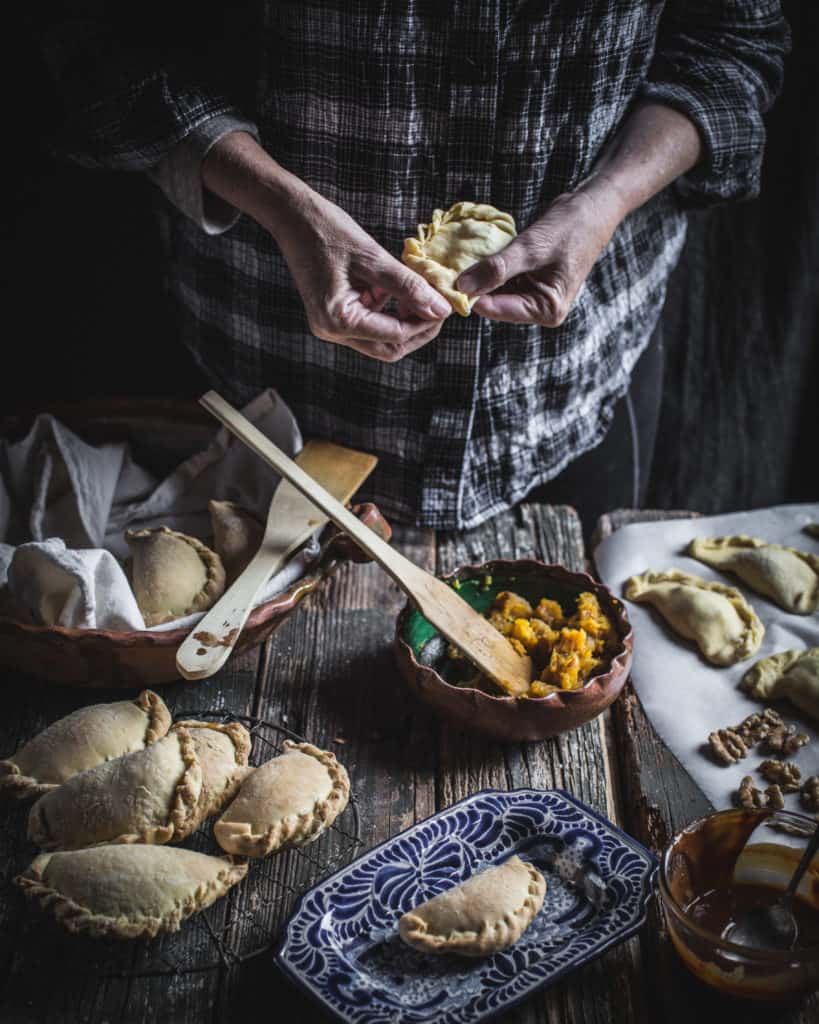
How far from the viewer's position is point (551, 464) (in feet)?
5.61

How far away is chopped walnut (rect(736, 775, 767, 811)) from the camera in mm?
1188

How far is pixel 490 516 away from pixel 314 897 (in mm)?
827

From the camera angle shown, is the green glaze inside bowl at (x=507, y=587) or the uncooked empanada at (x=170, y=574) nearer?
the uncooked empanada at (x=170, y=574)

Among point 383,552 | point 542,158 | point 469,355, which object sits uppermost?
point 542,158

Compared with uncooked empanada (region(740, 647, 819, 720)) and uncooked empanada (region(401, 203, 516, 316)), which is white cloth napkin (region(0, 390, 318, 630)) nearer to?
uncooked empanada (region(401, 203, 516, 316))

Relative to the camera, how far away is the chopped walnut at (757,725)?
4.23 ft

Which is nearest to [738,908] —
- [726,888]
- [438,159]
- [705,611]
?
[726,888]

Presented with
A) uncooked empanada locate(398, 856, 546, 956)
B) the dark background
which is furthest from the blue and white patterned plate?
the dark background

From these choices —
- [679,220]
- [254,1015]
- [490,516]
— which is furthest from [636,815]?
[679,220]

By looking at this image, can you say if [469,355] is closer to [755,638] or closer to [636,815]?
[755,638]

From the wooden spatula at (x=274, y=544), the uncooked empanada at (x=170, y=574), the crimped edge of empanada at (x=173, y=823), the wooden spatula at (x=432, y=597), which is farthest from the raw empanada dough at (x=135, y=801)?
the wooden spatula at (x=432, y=597)

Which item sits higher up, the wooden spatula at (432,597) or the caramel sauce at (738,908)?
the wooden spatula at (432,597)

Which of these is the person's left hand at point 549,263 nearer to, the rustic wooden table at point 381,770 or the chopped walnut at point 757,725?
the rustic wooden table at point 381,770

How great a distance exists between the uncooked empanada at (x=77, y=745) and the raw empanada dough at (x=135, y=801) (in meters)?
0.03
